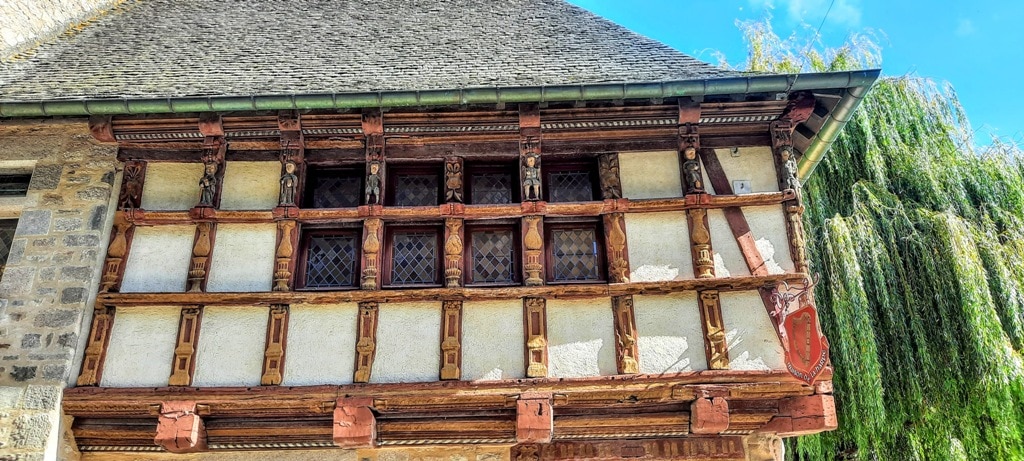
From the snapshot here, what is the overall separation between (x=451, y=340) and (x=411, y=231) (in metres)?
0.95

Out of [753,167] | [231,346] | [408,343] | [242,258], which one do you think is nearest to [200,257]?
[242,258]

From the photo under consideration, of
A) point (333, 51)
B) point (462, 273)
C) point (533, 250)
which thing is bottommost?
point (462, 273)

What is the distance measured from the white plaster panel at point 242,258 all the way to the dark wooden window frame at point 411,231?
0.76 m

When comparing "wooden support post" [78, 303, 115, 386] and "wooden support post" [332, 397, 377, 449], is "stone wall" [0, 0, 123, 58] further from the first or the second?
"wooden support post" [332, 397, 377, 449]

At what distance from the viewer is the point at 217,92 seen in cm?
520

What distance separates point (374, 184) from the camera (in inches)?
207

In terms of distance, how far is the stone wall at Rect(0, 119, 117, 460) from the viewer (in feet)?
15.0

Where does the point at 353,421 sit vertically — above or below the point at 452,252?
below

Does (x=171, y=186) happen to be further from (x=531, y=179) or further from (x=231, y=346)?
(x=531, y=179)

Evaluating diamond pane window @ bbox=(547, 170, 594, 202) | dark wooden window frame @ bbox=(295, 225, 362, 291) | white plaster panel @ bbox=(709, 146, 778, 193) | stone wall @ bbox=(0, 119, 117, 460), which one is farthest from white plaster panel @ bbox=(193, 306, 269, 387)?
white plaster panel @ bbox=(709, 146, 778, 193)

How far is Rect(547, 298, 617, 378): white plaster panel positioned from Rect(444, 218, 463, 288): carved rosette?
654 mm

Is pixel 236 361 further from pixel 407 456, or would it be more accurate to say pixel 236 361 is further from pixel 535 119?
pixel 535 119

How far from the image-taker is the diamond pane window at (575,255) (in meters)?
5.11

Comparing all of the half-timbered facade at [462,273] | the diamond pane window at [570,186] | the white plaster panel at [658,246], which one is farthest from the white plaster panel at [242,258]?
the white plaster panel at [658,246]
